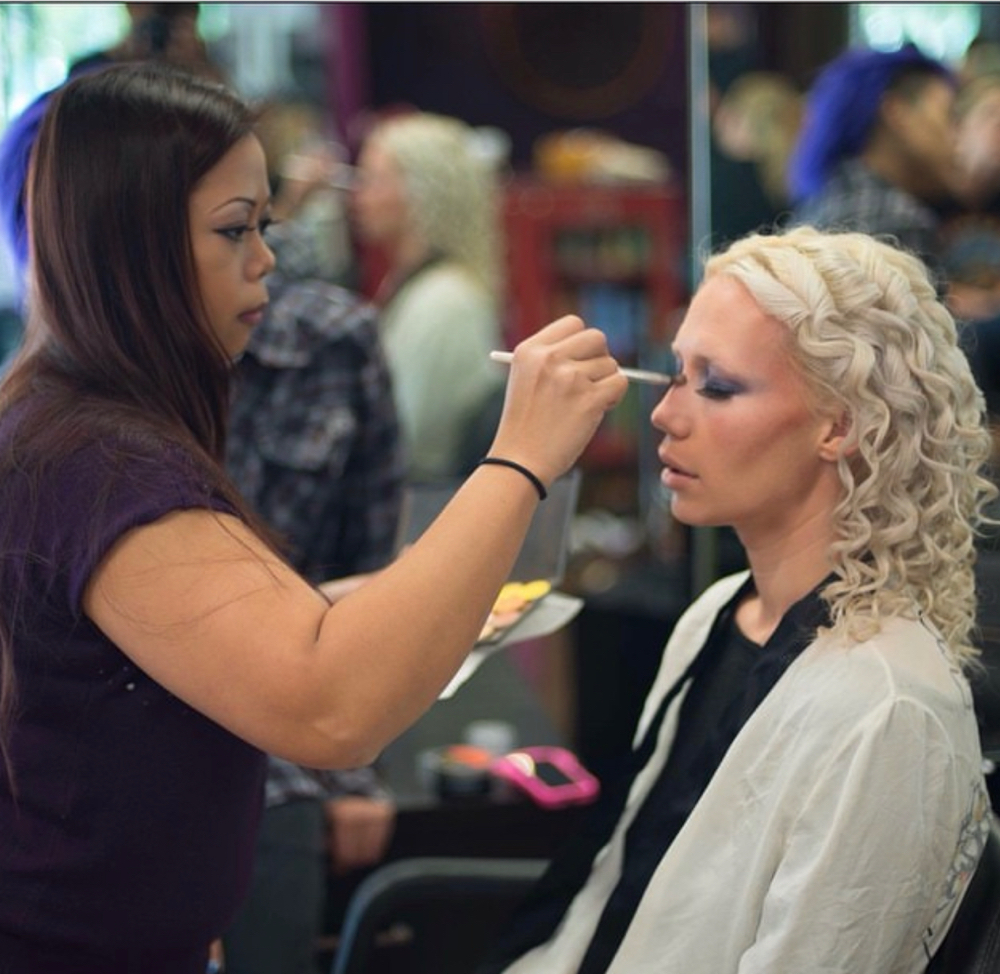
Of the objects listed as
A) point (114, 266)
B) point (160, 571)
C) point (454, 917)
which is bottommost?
point (454, 917)

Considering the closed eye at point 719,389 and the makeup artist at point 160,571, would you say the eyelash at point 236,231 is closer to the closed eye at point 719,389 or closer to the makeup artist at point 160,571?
the makeup artist at point 160,571

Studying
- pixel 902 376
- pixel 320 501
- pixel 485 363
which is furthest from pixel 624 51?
pixel 902 376

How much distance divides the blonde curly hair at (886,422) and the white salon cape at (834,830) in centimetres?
6

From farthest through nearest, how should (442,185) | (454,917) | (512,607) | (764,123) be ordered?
1. (764,123)
2. (442,185)
3. (454,917)
4. (512,607)

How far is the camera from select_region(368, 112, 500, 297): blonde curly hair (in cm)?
394

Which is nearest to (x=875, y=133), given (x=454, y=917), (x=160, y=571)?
(x=454, y=917)

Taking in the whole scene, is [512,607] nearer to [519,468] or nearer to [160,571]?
[519,468]

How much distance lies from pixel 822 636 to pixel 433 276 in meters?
2.66

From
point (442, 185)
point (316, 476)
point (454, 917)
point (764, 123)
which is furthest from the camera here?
point (764, 123)

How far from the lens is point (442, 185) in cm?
394

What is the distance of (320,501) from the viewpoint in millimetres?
2146

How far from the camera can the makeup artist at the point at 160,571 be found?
47.5 inches

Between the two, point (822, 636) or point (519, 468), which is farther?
point (822, 636)

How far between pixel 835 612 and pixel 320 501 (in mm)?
921
